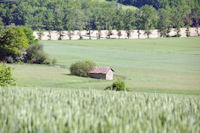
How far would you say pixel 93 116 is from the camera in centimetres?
1313

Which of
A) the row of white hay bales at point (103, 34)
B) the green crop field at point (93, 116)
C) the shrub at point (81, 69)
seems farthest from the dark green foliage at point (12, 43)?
the green crop field at point (93, 116)

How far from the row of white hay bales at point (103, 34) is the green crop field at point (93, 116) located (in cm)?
11460

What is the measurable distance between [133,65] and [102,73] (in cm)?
1612

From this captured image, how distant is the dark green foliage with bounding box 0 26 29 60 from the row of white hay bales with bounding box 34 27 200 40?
45.1 m

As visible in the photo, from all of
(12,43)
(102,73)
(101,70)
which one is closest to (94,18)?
(12,43)

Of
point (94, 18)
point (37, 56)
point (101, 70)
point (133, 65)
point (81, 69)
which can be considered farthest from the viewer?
point (94, 18)

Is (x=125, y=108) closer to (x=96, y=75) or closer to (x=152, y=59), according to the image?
(x=96, y=75)

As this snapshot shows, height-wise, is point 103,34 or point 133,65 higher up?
point 103,34

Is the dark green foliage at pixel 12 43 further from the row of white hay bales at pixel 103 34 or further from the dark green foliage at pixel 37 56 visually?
the row of white hay bales at pixel 103 34

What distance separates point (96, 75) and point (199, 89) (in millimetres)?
17207

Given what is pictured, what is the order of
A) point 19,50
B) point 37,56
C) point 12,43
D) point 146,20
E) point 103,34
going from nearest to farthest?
point 37,56 → point 19,50 → point 12,43 → point 103,34 → point 146,20

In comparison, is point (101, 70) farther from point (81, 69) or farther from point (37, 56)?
point (37, 56)

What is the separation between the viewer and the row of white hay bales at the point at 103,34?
134 m

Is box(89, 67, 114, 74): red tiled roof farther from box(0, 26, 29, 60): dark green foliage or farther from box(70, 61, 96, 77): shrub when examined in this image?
box(0, 26, 29, 60): dark green foliage
